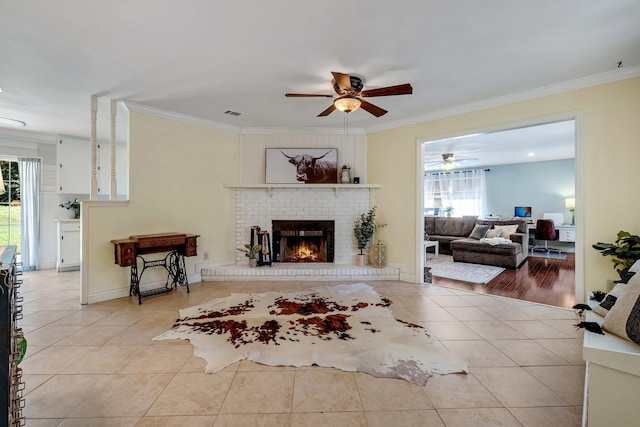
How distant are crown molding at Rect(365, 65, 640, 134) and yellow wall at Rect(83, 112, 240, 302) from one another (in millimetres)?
2877

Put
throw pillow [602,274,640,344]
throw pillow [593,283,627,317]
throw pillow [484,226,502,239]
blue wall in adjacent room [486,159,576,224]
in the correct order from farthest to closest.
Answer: blue wall in adjacent room [486,159,576,224] → throw pillow [484,226,502,239] → throw pillow [593,283,627,317] → throw pillow [602,274,640,344]

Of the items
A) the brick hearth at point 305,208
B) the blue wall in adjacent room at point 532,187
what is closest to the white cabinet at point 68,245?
the brick hearth at point 305,208

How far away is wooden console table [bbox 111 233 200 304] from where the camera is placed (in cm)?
342

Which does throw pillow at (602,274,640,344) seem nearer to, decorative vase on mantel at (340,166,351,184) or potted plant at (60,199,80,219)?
decorative vase on mantel at (340,166,351,184)

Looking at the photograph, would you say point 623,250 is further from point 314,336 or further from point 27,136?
point 27,136

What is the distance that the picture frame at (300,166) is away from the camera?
193 inches

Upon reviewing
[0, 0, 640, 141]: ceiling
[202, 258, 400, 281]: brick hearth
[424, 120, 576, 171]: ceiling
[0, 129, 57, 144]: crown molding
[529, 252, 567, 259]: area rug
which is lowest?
[529, 252, 567, 259]: area rug

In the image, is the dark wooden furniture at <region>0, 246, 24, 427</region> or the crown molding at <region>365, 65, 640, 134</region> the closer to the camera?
the dark wooden furniture at <region>0, 246, 24, 427</region>

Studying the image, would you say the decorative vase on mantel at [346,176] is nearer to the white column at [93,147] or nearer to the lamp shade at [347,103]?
the lamp shade at [347,103]

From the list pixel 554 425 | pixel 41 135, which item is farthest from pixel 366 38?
pixel 41 135

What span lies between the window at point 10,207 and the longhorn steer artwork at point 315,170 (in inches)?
201

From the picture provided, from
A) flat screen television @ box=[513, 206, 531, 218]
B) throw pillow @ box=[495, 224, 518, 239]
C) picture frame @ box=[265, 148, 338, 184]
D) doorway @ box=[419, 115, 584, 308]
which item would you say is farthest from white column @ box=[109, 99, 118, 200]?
flat screen television @ box=[513, 206, 531, 218]

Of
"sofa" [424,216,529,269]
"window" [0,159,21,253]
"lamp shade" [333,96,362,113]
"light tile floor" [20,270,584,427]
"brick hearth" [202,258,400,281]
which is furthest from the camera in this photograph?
"sofa" [424,216,529,269]

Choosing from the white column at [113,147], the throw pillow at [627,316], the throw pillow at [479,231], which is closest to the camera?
the throw pillow at [627,316]
